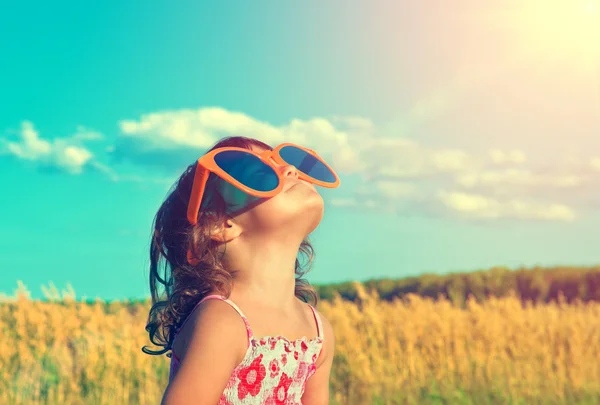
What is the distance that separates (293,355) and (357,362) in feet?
10.3

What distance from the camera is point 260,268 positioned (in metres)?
2.77

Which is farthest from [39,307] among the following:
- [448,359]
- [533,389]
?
[533,389]

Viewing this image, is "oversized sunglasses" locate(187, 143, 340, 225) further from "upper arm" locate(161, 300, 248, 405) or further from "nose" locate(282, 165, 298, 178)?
"upper arm" locate(161, 300, 248, 405)

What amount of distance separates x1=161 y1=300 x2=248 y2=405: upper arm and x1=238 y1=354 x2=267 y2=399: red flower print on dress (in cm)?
8

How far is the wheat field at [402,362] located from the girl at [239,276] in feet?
8.86

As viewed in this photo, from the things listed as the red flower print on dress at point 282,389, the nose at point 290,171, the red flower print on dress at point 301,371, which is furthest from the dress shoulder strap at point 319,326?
the nose at point 290,171

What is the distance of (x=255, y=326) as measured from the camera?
2.70 meters

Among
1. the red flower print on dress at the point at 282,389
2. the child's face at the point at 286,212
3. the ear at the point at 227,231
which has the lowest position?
the red flower print on dress at the point at 282,389

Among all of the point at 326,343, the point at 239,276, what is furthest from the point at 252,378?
the point at 326,343

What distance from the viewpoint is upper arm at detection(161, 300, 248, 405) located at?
2439 millimetres

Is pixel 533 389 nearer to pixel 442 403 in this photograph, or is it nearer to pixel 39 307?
pixel 442 403

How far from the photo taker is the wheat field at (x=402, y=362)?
5363 millimetres

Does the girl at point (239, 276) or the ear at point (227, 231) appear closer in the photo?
the girl at point (239, 276)

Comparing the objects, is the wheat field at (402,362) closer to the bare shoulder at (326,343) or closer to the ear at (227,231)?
the bare shoulder at (326,343)
